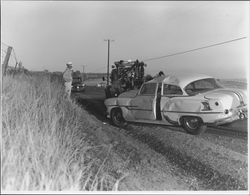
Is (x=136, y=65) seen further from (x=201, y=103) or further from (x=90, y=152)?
(x=90, y=152)

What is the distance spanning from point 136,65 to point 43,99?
16.5 ft

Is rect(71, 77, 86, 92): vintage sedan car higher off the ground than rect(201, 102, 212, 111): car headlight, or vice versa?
rect(71, 77, 86, 92): vintage sedan car

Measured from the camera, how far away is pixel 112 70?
1182cm

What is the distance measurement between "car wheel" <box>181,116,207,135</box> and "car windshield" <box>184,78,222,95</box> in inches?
24.3

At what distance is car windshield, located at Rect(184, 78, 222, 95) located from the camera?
714cm

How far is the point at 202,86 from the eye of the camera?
7.35 metres

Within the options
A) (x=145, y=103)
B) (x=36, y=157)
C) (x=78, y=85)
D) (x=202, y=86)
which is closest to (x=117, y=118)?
(x=145, y=103)

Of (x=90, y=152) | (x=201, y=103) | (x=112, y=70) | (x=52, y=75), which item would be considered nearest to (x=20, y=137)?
(x=90, y=152)

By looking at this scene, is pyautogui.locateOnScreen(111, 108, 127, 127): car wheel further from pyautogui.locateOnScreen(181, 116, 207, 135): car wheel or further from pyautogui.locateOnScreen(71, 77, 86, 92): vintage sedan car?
pyautogui.locateOnScreen(71, 77, 86, 92): vintage sedan car

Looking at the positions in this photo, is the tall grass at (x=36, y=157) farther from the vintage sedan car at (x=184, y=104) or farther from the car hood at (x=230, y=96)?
Answer: the car hood at (x=230, y=96)

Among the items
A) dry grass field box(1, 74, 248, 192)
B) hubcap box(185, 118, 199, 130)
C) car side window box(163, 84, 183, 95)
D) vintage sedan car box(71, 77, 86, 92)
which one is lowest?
dry grass field box(1, 74, 248, 192)

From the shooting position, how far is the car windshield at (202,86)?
23.4ft

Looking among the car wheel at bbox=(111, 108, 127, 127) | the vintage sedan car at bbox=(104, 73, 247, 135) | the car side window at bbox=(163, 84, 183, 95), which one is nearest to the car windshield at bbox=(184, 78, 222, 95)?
the vintage sedan car at bbox=(104, 73, 247, 135)

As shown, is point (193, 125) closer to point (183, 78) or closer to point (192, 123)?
point (192, 123)
